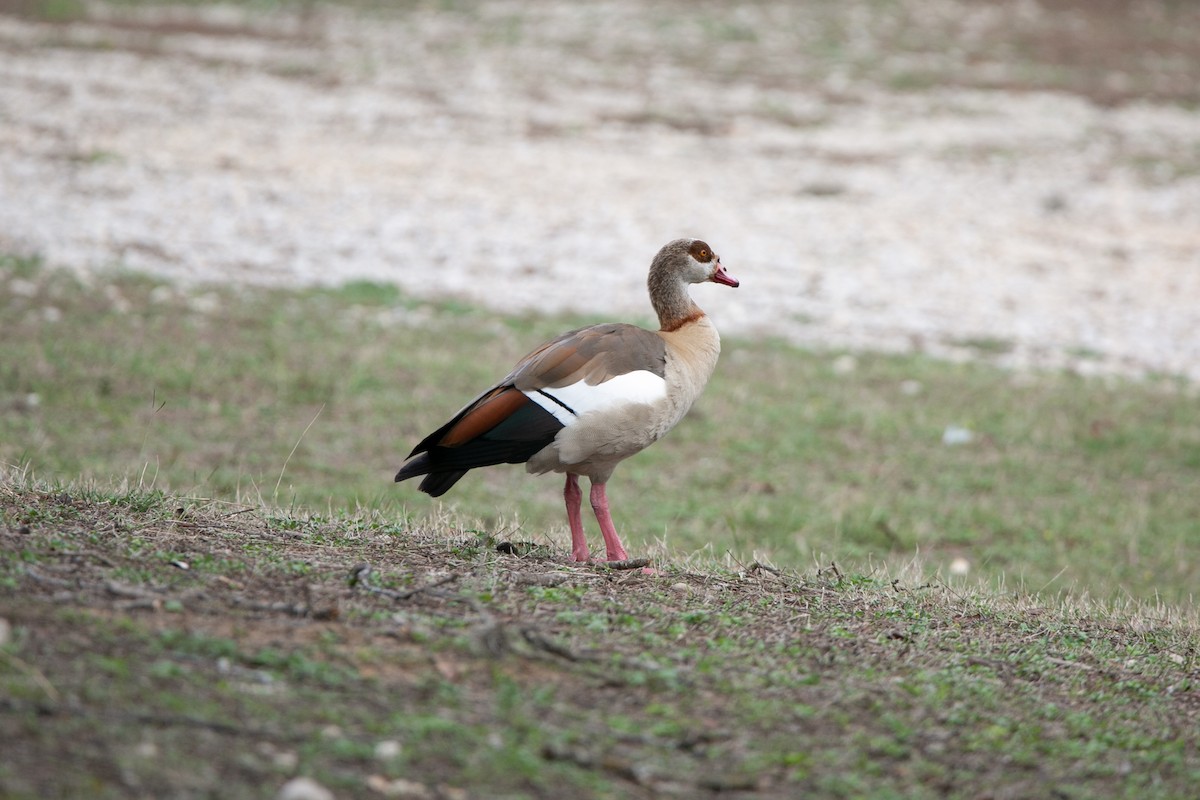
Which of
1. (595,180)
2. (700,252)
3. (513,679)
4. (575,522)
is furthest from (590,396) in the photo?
(595,180)

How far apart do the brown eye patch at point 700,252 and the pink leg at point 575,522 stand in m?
1.35

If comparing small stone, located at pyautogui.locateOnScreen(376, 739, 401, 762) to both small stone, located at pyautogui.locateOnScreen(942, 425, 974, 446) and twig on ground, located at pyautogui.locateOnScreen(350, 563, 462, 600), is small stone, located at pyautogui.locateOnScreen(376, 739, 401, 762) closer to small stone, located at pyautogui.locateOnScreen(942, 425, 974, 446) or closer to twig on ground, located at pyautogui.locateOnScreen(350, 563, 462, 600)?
twig on ground, located at pyautogui.locateOnScreen(350, 563, 462, 600)

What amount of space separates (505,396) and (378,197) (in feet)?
39.4

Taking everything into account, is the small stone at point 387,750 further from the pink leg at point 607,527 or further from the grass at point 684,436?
the grass at point 684,436

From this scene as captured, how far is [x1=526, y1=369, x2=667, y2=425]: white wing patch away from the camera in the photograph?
5.51 metres

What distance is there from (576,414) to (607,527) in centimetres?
70

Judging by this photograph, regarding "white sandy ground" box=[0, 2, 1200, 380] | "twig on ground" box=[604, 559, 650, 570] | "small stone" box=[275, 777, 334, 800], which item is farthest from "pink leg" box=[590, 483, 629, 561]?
"white sandy ground" box=[0, 2, 1200, 380]

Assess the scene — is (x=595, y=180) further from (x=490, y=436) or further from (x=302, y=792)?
(x=302, y=792)

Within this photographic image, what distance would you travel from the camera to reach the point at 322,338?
38.2ft

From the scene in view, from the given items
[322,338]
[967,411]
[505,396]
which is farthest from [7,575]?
[967,411]

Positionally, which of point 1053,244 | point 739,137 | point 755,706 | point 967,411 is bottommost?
point 755,706

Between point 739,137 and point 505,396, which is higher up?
point 739,137

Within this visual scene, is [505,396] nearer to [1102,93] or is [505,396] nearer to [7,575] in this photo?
[7,575]

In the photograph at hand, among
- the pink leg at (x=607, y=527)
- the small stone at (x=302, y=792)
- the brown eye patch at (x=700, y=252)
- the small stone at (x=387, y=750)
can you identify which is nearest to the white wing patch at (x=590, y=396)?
the pink leg at (x=607, y=527)
